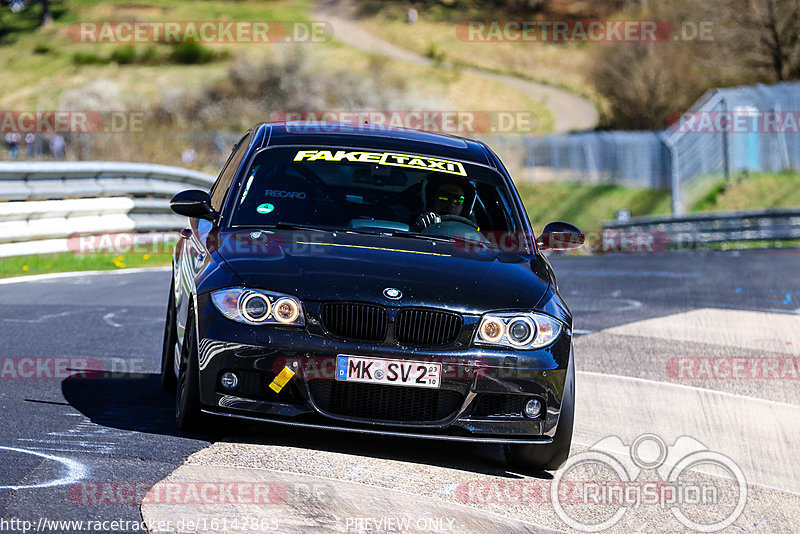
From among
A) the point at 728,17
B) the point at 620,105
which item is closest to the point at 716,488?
the point at 728,17

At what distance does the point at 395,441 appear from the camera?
21.5 feet

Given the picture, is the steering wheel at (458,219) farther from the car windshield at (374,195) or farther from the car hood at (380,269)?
the car hood at (380,269)

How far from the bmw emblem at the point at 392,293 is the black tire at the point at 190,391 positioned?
0.93 metres

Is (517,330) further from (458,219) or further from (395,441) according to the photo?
(458,219)

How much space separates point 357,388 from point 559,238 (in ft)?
6.46

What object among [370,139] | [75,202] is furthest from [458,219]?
[75,202]

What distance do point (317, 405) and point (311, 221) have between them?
135 centimetres

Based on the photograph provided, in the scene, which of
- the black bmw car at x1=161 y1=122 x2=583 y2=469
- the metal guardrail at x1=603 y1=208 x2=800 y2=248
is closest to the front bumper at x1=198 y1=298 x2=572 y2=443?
the black bmw car at x1=161 y1=122 x2=583 y2=469

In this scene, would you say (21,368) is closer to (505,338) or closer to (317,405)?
(317,405)

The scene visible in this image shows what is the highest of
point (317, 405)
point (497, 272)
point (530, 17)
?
point (530, 17)

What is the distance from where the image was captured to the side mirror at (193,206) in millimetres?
6812

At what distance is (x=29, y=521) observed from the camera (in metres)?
4.44
